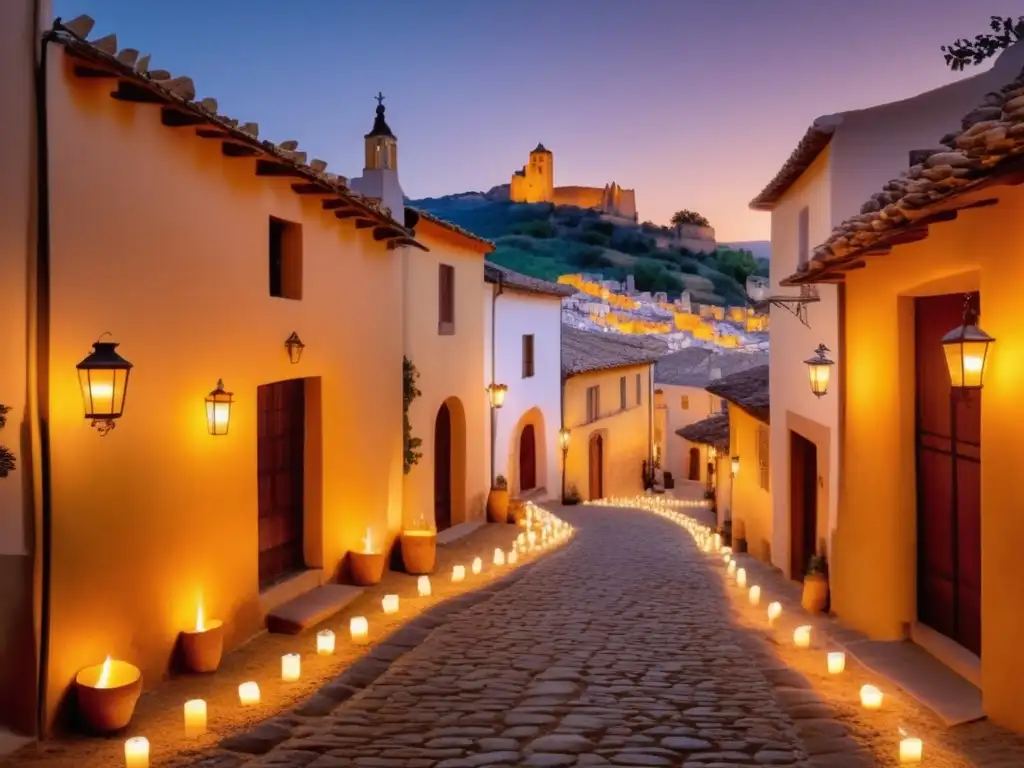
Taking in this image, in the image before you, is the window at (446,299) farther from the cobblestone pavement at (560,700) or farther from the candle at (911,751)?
the candle at (911,751)

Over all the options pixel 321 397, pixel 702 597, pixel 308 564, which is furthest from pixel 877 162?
pixel 308 564

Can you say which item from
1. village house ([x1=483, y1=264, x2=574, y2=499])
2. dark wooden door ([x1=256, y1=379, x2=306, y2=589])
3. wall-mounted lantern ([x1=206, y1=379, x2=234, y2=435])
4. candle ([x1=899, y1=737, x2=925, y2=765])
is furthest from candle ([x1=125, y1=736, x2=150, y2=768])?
village house ([x1=483, y1=264, x2=574, y2=499])

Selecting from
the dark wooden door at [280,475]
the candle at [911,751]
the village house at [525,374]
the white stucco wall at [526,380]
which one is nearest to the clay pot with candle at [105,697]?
the dark wooden door at [280,475]

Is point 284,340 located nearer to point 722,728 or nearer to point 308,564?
point 308,564

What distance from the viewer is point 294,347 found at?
33.8 ft

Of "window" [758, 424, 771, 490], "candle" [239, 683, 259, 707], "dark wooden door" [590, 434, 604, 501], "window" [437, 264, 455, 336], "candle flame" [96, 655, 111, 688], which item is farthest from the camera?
"dark wooden door" [590, 434, 604, 501]

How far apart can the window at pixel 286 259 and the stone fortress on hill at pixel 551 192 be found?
380ft

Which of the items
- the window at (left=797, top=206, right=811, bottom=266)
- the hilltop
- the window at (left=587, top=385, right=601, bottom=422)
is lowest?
the window at (left=587, top=385, right=601, bottom=422)

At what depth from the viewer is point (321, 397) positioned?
443 inches

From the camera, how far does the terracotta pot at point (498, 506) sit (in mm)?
19500

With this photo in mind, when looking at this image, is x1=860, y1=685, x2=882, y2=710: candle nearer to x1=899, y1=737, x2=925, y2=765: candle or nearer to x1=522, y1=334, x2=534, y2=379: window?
x1=899, y1=737, x2=925, y2=765: candle

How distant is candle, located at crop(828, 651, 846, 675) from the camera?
8320mm

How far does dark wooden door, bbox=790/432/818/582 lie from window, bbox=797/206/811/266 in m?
2.72

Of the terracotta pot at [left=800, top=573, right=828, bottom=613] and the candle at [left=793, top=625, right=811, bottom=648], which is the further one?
the terracotta pot at [left=800, top=573, right=828, bottom=613]
